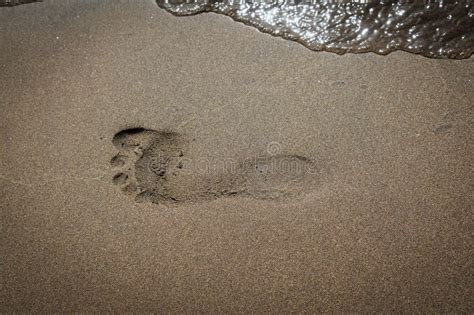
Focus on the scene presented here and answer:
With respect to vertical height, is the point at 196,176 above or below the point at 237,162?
below

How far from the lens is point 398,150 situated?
1982mm

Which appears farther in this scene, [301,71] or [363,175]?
[301,71]

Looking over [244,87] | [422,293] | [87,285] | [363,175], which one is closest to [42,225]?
[87,285]

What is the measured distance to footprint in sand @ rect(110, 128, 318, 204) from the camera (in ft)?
6.37

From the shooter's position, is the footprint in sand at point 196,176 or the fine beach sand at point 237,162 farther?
the footprint in sand at point 196,176

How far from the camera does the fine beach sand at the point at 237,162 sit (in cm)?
172

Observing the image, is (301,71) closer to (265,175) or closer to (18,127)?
(265,175)

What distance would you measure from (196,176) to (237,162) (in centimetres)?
24

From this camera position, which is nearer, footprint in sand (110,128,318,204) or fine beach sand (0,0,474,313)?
fine beach sand (0,0,474,313)

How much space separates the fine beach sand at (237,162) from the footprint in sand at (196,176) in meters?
0.04

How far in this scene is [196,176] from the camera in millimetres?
2000

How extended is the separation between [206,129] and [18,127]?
114 cm

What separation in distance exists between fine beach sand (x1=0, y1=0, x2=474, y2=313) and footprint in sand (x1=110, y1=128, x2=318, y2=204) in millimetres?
38

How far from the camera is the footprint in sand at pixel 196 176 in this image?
1940mm
